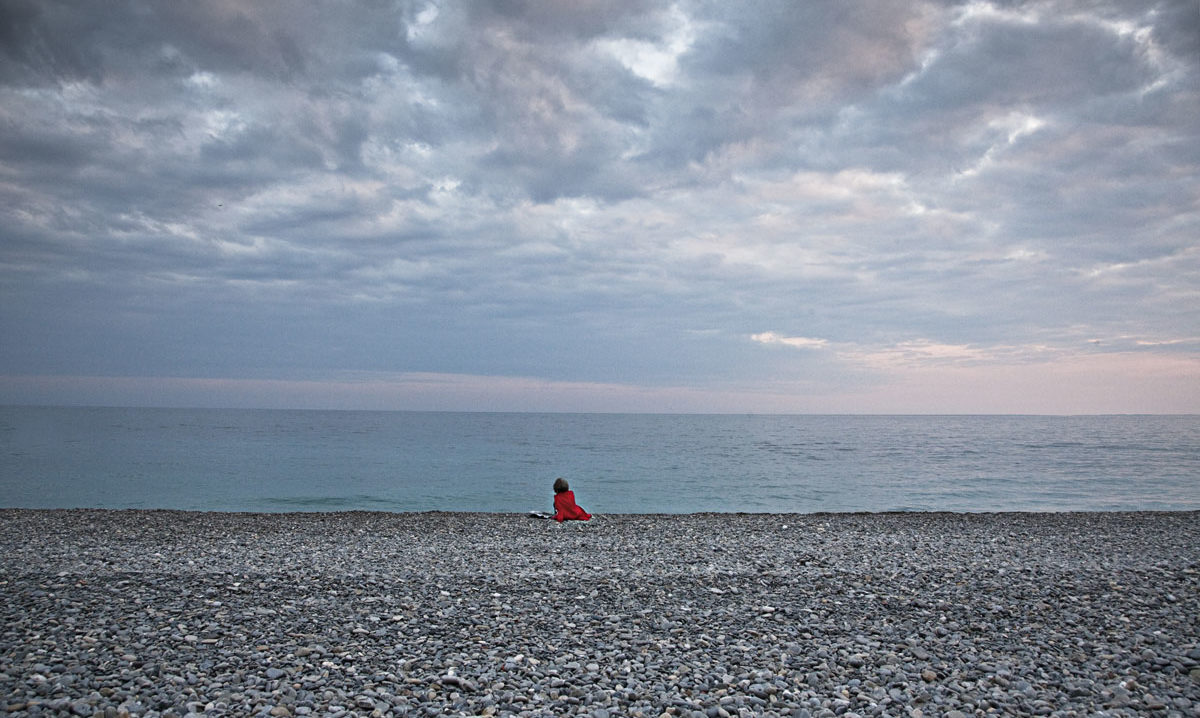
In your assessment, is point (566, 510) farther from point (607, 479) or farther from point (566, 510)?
point (607, 479)

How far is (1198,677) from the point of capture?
645 cm

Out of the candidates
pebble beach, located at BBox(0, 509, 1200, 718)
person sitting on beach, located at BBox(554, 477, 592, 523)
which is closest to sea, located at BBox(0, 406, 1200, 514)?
person sitting on beach, located at BBox(554, 477, 592, 523)

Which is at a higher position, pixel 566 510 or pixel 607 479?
pixel 566 510

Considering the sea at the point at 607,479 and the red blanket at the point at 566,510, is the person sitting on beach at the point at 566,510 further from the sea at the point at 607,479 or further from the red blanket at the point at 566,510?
the sea at the point at 607,479

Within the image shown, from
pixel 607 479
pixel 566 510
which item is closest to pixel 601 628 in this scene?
pixel 566 510

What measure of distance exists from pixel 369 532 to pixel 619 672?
1084cm

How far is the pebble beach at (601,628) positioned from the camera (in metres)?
6.05

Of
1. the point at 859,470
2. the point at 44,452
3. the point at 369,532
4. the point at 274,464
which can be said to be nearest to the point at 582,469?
the point at 859,470

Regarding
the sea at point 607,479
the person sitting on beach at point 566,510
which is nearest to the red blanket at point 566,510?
the person sitting on beach at point 566,510

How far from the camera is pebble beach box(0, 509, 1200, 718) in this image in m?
6.05

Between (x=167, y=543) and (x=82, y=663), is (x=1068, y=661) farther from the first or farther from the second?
(x=167, y=543)

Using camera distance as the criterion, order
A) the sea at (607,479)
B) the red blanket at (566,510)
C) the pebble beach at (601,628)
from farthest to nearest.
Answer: the sea at (607,479) < the red blanket at (566,510) < the pebble beach at (601,628)

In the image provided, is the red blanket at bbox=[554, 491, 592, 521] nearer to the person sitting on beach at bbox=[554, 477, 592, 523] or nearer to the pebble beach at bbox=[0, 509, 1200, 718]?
the person sitting on beach at bbox=[554, 477, 592, 523]

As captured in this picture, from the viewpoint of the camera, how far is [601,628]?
7.98 m
